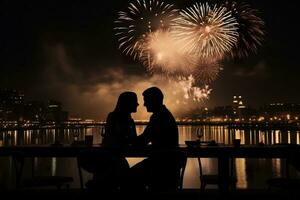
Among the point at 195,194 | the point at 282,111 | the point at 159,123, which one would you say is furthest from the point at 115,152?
the point at 282,111

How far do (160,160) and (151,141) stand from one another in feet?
1.92

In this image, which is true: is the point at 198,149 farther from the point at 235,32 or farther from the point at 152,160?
the point at 235,32

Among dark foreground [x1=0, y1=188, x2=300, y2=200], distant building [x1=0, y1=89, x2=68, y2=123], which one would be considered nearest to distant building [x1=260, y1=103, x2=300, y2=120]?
distant building [x1=0, y1=89, x2=68, y2=123]

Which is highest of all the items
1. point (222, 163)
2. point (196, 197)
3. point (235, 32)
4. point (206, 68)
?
point (235, 32)

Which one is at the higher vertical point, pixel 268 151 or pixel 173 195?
pixel 268 151

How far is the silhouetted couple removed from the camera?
12.1ft

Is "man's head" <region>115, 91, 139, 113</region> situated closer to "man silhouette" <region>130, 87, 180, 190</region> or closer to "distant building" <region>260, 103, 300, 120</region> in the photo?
"man silhouette" <region>130, 87, 180, 190</region>

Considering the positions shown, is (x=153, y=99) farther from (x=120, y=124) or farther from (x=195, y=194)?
(x=195, y=194)

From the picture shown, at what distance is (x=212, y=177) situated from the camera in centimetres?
538

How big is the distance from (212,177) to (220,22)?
375 inches

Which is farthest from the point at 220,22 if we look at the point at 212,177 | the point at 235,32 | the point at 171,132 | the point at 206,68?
the point at 171,132

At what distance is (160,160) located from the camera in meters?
3.65

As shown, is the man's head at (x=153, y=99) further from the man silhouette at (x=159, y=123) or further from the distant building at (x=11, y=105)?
the distant building at (x=11, y=105)

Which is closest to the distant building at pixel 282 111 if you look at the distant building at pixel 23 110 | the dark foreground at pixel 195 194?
the distant building at pixel 23 110
